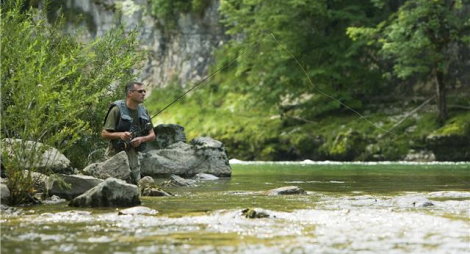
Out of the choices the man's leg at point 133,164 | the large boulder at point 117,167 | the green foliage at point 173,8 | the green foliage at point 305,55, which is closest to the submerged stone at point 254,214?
the large boulder at point 117,167

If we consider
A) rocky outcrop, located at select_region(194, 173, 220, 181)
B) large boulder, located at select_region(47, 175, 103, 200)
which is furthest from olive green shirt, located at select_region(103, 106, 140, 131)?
rocky outcrop, located at select_region(194, 173, 220, 181)

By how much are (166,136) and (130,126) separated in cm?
787

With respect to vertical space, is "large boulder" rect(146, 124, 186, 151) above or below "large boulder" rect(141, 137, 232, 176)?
above

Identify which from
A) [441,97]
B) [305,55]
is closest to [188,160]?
[441,97]

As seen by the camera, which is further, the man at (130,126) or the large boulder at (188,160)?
the large boulder at (188,160)

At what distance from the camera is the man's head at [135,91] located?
1137 cm

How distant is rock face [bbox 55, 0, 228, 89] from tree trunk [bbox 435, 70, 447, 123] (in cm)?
1705

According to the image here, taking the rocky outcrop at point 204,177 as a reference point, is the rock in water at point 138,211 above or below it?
below

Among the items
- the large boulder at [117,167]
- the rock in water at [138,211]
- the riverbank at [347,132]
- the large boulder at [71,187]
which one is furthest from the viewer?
the riverbank at [347,132]

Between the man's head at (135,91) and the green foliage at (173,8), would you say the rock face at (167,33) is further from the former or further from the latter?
the man's head at (135,91)

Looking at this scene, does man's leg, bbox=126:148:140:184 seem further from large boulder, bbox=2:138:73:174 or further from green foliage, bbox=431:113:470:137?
green foliage, bbox=431:113:470:137

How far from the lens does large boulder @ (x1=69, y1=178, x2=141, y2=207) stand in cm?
860

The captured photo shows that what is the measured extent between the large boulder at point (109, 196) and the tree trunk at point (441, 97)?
21723 millimetres

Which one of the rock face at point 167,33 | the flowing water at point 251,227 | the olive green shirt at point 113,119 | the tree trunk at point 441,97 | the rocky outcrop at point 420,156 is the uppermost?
the rock face at point 167,33
